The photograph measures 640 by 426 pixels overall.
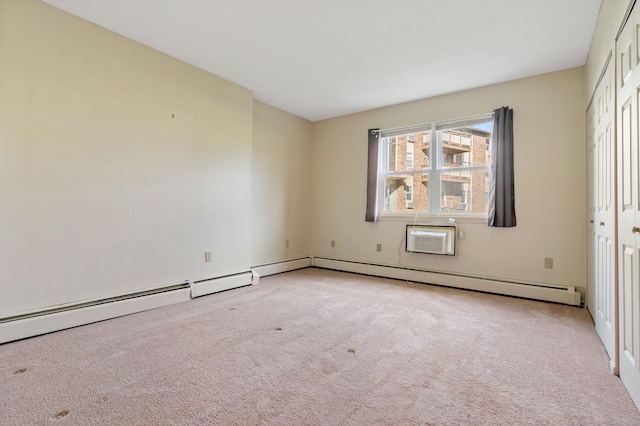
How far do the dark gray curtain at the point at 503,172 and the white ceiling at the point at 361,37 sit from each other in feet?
1.61

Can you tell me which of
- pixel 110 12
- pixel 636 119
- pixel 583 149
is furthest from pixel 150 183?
pixel 583 149

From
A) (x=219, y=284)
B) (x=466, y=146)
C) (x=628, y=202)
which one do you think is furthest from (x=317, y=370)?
(x=466, y=146)

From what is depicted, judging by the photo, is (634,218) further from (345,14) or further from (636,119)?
(345,14)

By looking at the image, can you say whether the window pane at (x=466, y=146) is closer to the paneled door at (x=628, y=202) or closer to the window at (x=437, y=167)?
the window at (x=437, y=167)

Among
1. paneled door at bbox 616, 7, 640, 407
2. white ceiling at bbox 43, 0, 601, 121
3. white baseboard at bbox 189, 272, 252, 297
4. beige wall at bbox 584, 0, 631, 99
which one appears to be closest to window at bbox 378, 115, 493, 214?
white ceiling at bbox 43, 0, 601, 121

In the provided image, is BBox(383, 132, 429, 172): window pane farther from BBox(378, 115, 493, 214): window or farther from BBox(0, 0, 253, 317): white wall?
BBox(0, 0, 253, 317): white wall

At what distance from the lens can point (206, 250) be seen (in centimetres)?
350

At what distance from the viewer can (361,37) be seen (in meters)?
2.73

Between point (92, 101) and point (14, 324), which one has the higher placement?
point (92, 101)

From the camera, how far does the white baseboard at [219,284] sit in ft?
11.0

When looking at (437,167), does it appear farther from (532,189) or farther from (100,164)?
(100,164)

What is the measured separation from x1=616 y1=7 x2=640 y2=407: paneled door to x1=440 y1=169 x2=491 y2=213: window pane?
2062mm

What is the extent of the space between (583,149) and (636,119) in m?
2.09

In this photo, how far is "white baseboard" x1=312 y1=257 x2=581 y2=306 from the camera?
10.6ft
